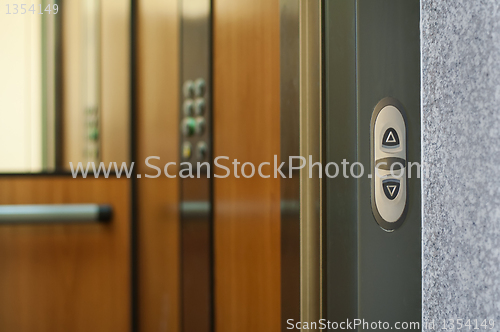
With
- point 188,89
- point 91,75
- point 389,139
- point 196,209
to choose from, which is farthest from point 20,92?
point 389,139

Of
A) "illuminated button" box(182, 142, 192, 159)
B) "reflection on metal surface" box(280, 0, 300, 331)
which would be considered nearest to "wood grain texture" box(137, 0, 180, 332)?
"illuminated button" box(182, 142, 192, 159)

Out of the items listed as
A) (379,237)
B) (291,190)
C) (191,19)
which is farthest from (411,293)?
(191,19)

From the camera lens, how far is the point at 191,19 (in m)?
0.95

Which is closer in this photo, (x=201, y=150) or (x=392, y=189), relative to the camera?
(x=392, y=189)

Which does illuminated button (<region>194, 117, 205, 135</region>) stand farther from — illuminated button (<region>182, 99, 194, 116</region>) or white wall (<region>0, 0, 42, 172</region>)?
white wall (<region>0, 0, 42, 172</region>)

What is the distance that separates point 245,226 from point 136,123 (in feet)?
1.62

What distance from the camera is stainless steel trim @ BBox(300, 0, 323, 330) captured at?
1.29 feet

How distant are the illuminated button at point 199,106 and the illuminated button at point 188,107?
0.02 m

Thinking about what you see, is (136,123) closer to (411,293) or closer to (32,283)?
(32,283)

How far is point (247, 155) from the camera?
72cm

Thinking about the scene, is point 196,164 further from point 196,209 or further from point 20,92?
point 20,92

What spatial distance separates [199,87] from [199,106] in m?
0.05

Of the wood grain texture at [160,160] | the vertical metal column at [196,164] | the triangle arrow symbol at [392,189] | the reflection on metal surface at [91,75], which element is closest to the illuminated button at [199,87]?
the vertical metal column at [196,164]

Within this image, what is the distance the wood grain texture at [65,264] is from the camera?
36.9 inches
